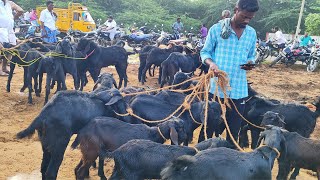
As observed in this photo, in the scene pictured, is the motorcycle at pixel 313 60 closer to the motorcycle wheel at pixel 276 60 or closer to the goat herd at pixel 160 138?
the motorcycle wheel at pixel 276 60

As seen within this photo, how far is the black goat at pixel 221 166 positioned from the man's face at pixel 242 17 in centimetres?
162

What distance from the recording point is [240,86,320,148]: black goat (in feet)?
19.4

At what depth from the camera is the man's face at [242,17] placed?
408 centimetres

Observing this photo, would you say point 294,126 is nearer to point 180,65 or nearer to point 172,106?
point 172,106

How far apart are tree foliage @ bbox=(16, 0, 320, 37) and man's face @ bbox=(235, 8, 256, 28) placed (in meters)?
23.8

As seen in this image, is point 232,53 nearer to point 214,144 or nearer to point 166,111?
point 214,144

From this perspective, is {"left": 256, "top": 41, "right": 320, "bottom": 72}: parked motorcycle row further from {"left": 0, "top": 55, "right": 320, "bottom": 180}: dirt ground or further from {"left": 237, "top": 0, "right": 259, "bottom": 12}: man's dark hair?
{"left": 237, "top": 0, "right": 259, "bottom": 12}: man's dark hair

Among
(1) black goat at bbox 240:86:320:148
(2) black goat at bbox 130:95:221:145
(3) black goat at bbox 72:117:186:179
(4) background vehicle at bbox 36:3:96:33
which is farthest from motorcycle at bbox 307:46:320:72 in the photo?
(3) black goat at bbox 72:117:186:179

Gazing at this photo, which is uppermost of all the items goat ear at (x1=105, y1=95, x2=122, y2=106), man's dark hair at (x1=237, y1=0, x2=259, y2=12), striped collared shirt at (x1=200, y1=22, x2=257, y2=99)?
man's dark hair at (x1=237, y1=0, x2=259, y2=12)

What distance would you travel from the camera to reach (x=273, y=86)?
43.0 ft

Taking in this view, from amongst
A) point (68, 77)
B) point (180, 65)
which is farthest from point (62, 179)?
point (68, 77)

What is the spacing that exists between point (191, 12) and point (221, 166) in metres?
35.8

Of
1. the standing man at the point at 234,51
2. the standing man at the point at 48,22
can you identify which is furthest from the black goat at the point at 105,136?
the standing man at the point at 48,22

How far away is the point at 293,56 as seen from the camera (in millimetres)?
17922
